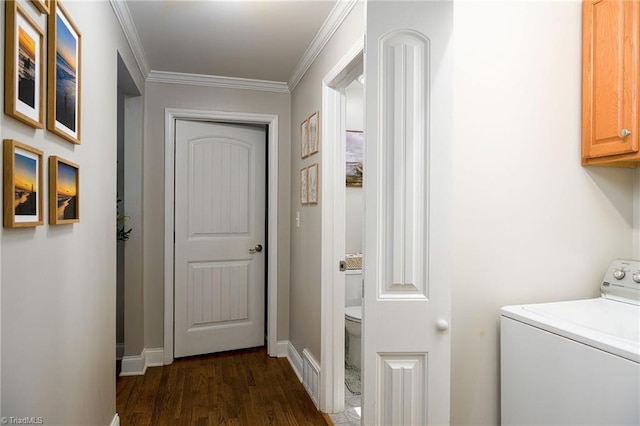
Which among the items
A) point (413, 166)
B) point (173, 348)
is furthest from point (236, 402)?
point (413, 166)

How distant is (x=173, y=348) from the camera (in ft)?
11.3

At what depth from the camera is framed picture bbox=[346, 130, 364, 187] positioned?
3.62 meters

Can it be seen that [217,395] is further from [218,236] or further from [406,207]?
[406,207]

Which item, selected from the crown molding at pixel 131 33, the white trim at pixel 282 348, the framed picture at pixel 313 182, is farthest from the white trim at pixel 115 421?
the crown molding at pixel 131 33

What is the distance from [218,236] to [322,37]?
1915mm

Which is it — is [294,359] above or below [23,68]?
below

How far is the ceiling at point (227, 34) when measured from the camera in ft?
7.35

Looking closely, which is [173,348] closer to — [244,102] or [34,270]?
[244,102]

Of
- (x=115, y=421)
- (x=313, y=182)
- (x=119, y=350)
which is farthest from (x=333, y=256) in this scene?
(x=119, y=350)

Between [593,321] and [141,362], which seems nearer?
[593,321]

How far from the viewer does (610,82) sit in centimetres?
167

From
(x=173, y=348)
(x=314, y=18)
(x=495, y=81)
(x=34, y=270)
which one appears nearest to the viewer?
(x=34, y=270)

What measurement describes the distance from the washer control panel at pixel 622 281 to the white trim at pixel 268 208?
2.43 m

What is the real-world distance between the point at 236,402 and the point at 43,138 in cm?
209
